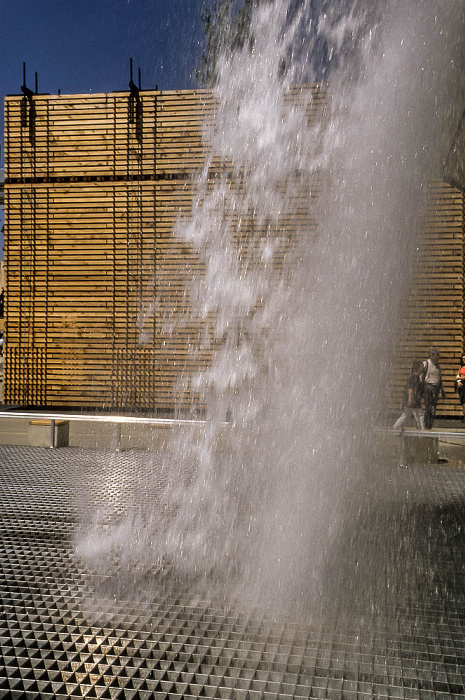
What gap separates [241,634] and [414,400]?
7.48m

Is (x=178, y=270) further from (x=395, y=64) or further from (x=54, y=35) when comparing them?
(x=395, y=64)

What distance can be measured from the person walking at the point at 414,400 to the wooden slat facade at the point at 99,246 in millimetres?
2229

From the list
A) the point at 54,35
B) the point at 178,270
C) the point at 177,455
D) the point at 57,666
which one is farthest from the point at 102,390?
the point at 57,666

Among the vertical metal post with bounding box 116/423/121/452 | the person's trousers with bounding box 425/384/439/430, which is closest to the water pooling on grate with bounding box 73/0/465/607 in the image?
the vertical metal post with bounding box 116/423/121/452

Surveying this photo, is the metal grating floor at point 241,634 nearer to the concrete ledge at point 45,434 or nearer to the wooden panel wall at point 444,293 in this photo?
the concrete ledge at point 45,434

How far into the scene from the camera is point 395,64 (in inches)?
139

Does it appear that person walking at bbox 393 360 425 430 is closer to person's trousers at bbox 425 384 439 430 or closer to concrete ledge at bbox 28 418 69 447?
person's trousers at bbox 425 384 439 430

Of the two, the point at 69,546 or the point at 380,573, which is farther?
the point at 69,546

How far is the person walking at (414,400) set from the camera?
29.0ft

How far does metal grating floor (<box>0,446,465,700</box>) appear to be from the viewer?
5.87ft

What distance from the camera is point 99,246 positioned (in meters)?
12.4

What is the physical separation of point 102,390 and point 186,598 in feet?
32.8

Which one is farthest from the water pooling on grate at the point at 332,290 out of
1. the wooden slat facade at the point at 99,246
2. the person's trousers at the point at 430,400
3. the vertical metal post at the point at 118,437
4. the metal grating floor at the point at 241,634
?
the wooden slat facade at the point at 99,246

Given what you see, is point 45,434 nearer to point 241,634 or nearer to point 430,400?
point 241,634
